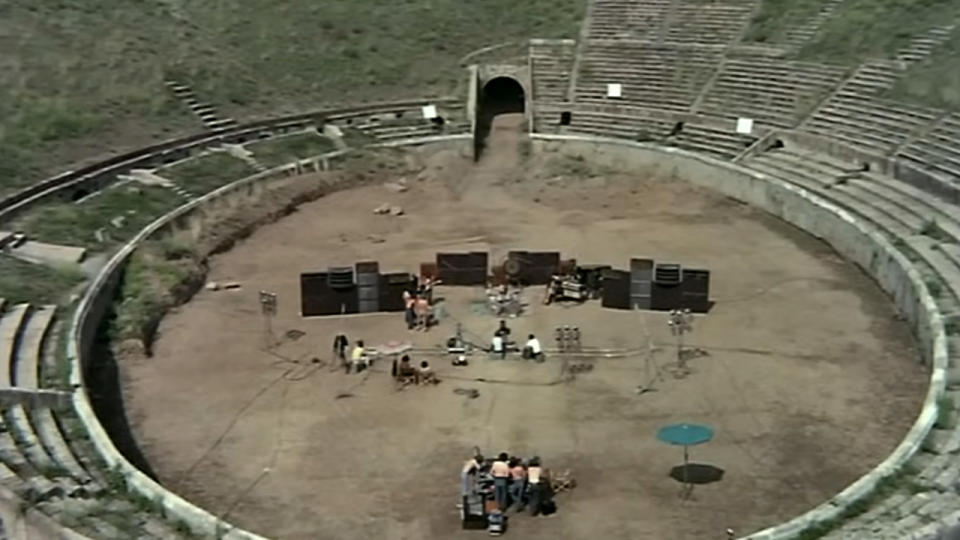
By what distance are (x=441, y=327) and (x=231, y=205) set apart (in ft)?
38.3

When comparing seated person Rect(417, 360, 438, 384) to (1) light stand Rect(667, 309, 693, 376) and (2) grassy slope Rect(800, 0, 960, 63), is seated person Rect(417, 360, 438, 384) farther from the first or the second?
(2) grassy slope Rect(800, 0, 960, 63)

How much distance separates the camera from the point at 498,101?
49.5 metres

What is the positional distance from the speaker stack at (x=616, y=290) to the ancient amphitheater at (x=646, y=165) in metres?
6.63

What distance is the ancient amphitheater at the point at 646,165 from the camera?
19719mm

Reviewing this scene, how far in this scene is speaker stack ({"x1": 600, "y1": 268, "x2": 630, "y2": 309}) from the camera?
1224 inches

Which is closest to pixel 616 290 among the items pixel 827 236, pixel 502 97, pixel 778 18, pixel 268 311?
pixel 827 236

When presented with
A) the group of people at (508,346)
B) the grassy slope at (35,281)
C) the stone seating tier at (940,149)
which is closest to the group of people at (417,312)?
the group of people at (508,346)

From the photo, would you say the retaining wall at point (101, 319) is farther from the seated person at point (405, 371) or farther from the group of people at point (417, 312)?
the group of people at point (417, 312)

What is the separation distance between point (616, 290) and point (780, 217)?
29.9 ft

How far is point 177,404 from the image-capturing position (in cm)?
2638

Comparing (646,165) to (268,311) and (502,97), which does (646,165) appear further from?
(268,311)

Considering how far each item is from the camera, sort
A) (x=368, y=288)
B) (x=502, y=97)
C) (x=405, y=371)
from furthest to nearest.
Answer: (x=502, y=97) < (x=368, y=288) < (x=405, y=371)

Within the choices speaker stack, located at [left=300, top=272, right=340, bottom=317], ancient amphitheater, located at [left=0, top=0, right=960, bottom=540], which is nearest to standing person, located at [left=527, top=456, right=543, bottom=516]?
ancient amphitheater, located at [left=0, top=0, right=960, bottom=540]

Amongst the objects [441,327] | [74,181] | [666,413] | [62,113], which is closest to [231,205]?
[74,181]
